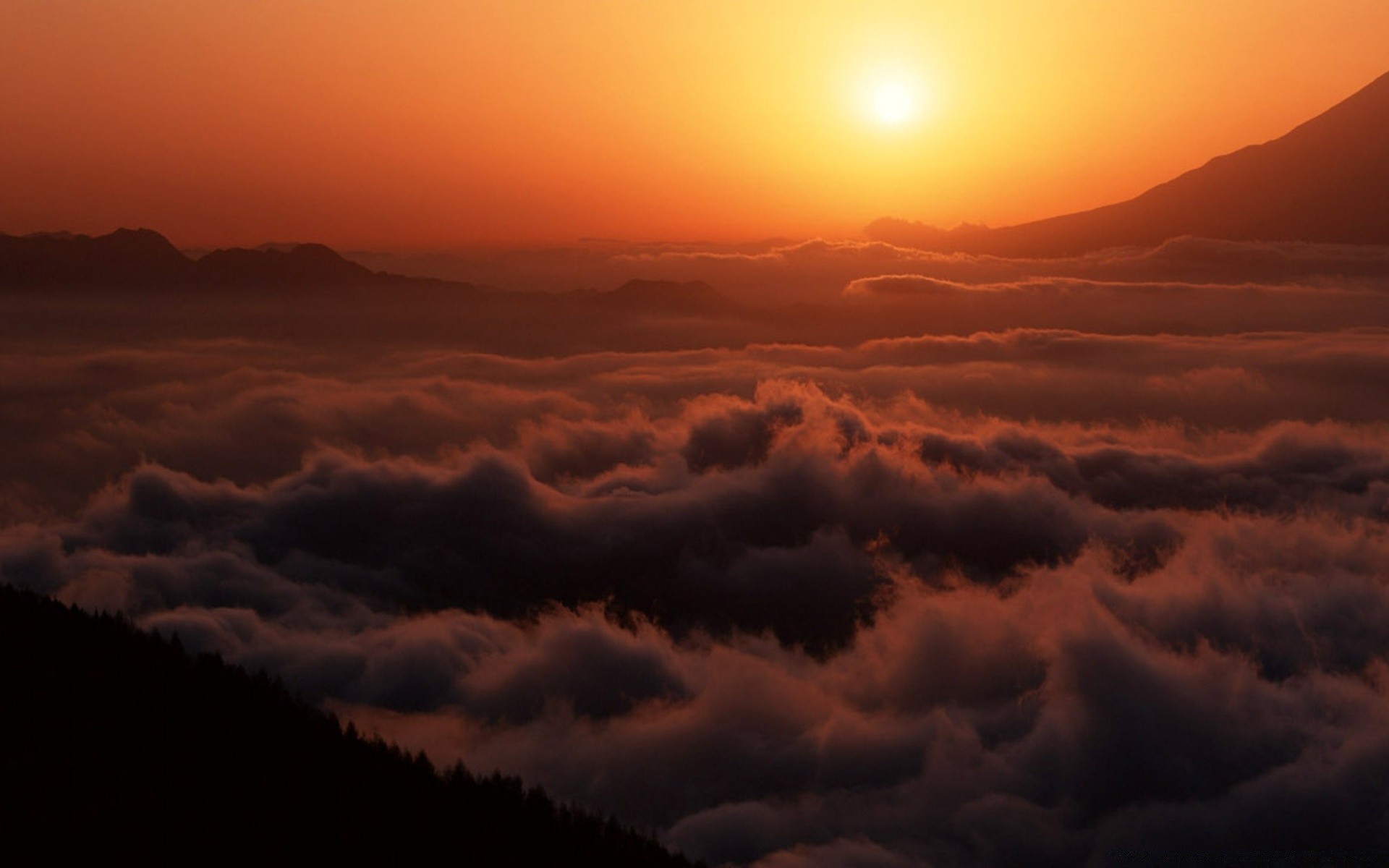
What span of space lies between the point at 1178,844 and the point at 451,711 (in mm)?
72917

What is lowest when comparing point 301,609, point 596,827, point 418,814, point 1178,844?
point 301,609

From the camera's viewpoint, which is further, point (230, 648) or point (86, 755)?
point (230, 648)

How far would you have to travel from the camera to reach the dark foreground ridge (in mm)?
31594

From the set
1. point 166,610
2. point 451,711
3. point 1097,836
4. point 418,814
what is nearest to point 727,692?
point 451,711

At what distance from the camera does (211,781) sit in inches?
1497

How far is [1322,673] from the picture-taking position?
4498 inches

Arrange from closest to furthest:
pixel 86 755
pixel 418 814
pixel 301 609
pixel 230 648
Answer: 1. pixel 86 755
2. pixel 418 814
3. pixel 230 648
4. pixel 301 609

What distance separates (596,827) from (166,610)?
11958 cm

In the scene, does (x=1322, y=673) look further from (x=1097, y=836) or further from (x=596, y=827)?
(x=596, y=827)

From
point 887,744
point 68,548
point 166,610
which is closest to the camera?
point 887,744

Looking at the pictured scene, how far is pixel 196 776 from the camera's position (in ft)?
124

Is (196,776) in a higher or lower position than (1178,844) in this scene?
higher

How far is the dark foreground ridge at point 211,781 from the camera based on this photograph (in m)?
31.6

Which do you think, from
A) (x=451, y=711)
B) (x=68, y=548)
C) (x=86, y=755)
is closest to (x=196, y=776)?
(x=86, y=755)
